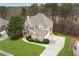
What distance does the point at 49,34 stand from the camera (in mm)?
1475

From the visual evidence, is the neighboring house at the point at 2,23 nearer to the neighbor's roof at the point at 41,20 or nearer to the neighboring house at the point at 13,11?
the neighboring house at the point at 13,11

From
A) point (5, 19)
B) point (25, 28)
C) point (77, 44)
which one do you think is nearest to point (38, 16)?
point (25, 28)

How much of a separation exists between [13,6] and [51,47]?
39 centimetres

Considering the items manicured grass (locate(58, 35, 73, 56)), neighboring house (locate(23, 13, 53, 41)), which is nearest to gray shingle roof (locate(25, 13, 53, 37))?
neighboring house (locate(23, 13, 53, 41))

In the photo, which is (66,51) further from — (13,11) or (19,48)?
(13,11)

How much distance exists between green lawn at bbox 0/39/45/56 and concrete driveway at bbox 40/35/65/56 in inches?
1.5

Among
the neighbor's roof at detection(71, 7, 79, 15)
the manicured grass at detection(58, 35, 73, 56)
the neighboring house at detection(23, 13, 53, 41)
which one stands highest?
the neighbor's roof at detection(71, 7, 79, 15)

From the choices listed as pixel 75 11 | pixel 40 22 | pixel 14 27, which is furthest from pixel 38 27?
pixel 75 11

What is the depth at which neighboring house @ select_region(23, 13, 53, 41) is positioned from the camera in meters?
1.47

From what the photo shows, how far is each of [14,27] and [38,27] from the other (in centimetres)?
17

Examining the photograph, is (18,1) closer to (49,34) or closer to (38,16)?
(38,16)

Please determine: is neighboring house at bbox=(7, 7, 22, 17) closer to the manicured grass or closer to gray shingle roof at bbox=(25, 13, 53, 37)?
gray shingle roof at bbox=(25, 13, 53, 37)

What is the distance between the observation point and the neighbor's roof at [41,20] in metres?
1.47

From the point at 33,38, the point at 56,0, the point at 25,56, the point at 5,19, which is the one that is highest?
the point at 56,0
